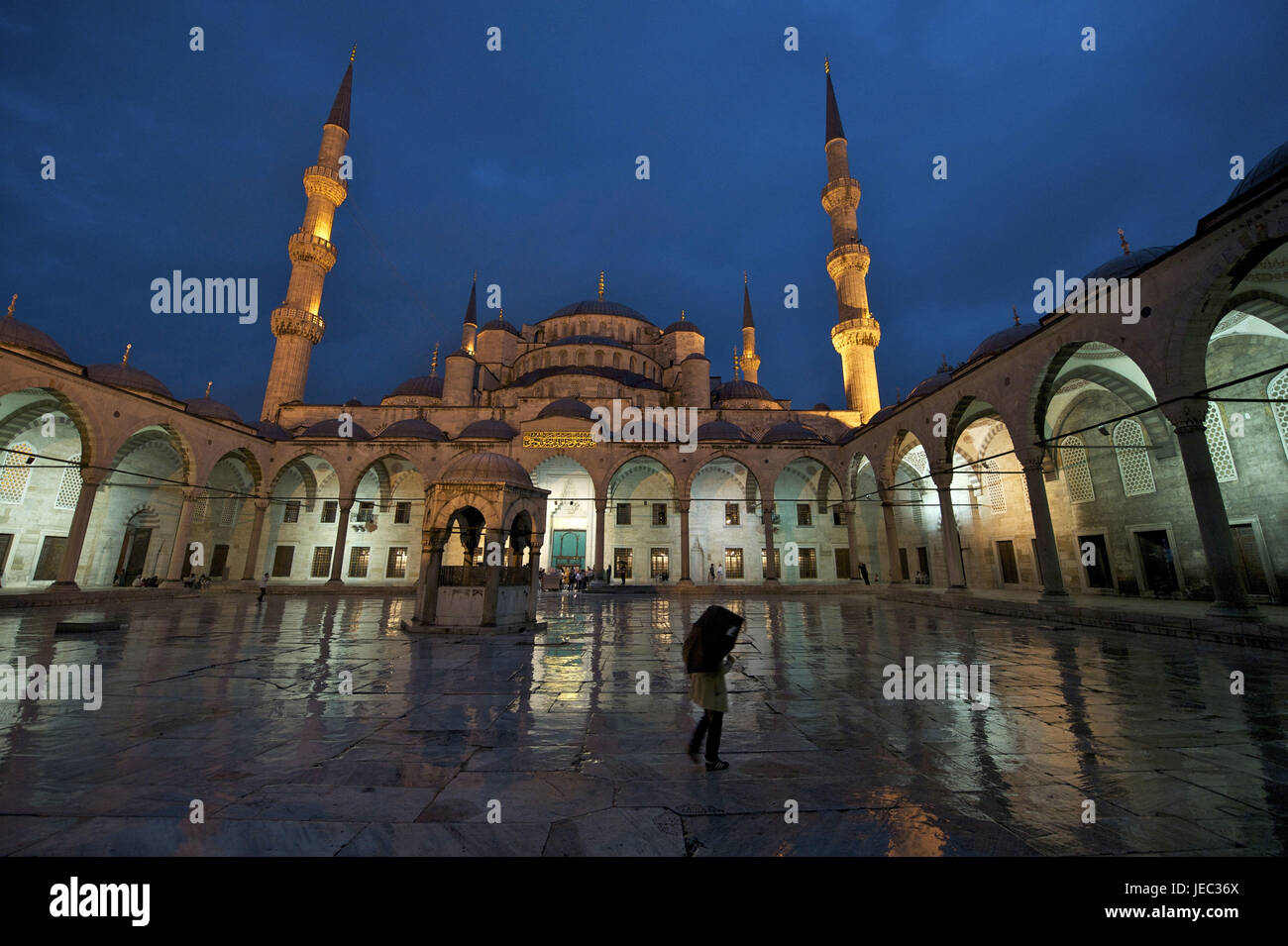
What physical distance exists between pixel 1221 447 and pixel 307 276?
118ft

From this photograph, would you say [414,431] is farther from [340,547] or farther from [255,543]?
[255,543]

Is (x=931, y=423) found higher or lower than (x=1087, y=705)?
higher

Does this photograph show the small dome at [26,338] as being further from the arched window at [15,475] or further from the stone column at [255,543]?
the stone column at [255,543]

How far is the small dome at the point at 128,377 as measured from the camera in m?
20.9

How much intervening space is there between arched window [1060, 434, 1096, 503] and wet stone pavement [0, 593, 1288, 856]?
37.5ft

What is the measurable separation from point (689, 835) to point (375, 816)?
141cm

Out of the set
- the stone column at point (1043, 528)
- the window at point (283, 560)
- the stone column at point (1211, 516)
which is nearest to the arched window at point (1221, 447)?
the stone column at point (1043, 528)

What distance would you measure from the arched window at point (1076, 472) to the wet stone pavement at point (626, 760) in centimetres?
1142

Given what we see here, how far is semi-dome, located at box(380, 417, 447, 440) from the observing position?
22219 millimetres

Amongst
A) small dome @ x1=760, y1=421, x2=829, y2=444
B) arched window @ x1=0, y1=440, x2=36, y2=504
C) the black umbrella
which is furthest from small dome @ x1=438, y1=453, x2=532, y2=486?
arched window @ x1=0, y1=440, x2=36, y2=504

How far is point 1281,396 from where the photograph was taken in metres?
11.3
